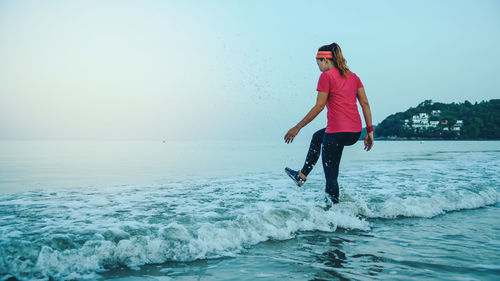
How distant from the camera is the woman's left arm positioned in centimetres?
448

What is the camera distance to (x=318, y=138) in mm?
5133

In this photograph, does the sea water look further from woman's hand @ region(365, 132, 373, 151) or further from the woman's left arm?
the woman's left arm

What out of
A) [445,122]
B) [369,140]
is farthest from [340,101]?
[445,122]

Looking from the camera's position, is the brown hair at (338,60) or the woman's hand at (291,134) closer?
the woman's hand at (291,134)

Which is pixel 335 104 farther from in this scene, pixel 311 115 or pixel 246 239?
pixel 246 239

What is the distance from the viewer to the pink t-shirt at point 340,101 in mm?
4656

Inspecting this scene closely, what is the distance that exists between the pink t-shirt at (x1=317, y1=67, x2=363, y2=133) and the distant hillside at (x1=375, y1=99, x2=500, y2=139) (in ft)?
541

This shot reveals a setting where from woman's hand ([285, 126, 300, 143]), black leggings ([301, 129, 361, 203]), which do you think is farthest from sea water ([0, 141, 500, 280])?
woman's hand ([285, 126, 300, 143])

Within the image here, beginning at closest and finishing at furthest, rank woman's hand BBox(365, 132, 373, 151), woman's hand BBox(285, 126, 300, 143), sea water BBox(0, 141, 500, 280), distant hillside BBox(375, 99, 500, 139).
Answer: sea water BBox(0, 141, 500, 280) < woman's hand BBox(285, 126, 300, 143) < woman's hand BBox(365, 132, 373, 151) < distant hillside BBox(375, 99, 500, 139)

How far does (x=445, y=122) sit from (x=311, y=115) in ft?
571

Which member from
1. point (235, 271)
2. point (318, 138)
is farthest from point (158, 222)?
point (318, 138)

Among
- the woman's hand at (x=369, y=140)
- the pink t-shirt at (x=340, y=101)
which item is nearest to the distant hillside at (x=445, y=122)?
the woman's hand at (x=369, y=140)

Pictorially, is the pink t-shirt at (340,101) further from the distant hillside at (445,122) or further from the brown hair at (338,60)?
the distant hillside at (445,122)

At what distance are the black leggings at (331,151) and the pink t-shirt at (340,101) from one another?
4.0 inches
